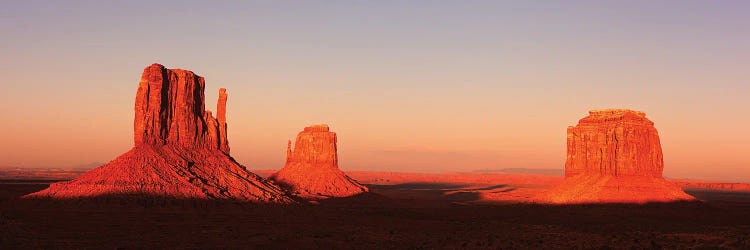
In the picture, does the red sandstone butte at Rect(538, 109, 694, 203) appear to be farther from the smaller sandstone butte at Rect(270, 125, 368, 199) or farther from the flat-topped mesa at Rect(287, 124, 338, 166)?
the flat-topped mesa at Rect(287, 124, 338, 166)

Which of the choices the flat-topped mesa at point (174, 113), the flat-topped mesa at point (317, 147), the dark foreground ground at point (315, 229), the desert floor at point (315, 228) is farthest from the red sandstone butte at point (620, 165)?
the flat-topped mesa at point (174, 113)

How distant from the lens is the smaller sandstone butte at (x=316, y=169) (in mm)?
123438

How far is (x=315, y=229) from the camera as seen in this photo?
61.6m

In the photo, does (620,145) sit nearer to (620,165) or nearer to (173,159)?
(620,165)

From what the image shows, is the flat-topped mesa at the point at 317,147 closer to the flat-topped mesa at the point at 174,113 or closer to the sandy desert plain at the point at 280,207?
the sandy desert plain at the point at 280,207

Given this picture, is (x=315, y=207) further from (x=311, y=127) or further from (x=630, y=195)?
(x=311, y=127)

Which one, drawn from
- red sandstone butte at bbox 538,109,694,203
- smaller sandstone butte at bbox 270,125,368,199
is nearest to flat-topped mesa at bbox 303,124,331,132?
smaller sandstone butte at bbox 270,125,368,199

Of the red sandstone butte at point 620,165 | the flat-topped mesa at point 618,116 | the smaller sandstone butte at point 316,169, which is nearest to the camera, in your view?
the red sandstone butte at point 620,165

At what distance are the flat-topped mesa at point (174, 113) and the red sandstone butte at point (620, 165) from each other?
174ft

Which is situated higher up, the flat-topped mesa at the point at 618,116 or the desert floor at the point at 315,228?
the flat-topped mesa at the point at 618,116

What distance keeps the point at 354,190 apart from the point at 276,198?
145 ft

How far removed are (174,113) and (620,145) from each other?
6282cm

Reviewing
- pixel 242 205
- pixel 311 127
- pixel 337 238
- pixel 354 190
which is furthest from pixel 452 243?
pixel 311 127

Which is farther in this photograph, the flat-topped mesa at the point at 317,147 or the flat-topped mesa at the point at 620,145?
the flat-topped mesa at the point at 317,147
